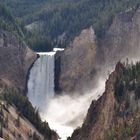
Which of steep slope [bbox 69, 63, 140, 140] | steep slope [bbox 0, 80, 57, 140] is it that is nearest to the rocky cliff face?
steep slope [bbox 69, 63, 140, 140]

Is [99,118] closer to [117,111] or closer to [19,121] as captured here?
[117,111]

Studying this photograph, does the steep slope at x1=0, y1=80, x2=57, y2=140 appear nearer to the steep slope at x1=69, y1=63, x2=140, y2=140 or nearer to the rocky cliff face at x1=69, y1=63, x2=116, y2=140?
the rocky cliff face at x1=69, y1=63, x2=116, y2=140

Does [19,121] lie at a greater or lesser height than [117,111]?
greater

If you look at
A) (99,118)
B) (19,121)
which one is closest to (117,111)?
(99,118)

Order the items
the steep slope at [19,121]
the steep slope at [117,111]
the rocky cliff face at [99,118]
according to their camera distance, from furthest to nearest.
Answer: the steep slope at [19,121]
the rocky cliff face at [99,118]
the steep slope at [117,111]

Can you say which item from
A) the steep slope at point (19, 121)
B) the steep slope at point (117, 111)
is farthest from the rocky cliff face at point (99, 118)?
the steep slope at point (19, 121)

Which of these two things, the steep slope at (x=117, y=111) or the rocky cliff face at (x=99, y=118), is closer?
the steep slope at (x=117, y=111)

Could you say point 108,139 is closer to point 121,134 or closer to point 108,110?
point 121,134

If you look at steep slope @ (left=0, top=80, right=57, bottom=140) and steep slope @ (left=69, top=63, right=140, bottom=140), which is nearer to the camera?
steep slope @ (left=69, top=63, right=140, bottom=140)

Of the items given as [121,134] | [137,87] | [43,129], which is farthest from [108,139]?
[43,129]

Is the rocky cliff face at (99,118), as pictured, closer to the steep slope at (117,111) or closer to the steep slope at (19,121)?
the steep slope at (117,111)
